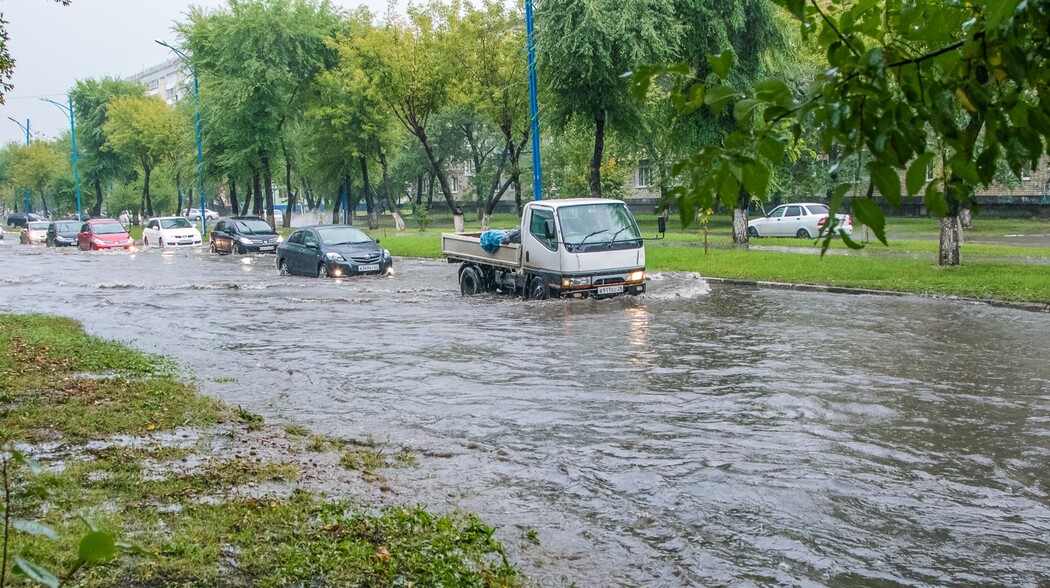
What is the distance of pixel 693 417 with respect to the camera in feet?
30.5

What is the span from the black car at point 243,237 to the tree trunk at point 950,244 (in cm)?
2584

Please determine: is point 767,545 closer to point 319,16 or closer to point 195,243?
point 195,243

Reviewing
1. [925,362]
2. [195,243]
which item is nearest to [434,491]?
[925,362]

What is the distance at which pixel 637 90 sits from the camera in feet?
10.8

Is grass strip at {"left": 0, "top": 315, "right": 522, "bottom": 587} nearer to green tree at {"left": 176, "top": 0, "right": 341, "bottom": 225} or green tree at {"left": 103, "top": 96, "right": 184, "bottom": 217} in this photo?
green tree at {"left": 176, "top": 0, "right": 341, "bottom": 225}

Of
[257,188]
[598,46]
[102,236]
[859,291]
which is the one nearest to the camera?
[859,291]

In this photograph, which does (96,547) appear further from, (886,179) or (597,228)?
(597,228)

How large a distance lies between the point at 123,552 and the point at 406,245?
32.7m

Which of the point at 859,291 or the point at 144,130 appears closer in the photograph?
the point at 859,291

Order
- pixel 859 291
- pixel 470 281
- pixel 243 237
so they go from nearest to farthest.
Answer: pixel 859 291 → pixel 470 281 → pixel 243 237

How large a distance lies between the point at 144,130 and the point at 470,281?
54315 millimetres

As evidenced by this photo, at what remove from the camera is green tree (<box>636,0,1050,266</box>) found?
2982 millimetres

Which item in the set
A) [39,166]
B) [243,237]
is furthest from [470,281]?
[39,166]

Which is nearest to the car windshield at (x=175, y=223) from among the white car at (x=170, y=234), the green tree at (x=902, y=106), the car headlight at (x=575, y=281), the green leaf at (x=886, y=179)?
the white car at (x=170, y=234)
